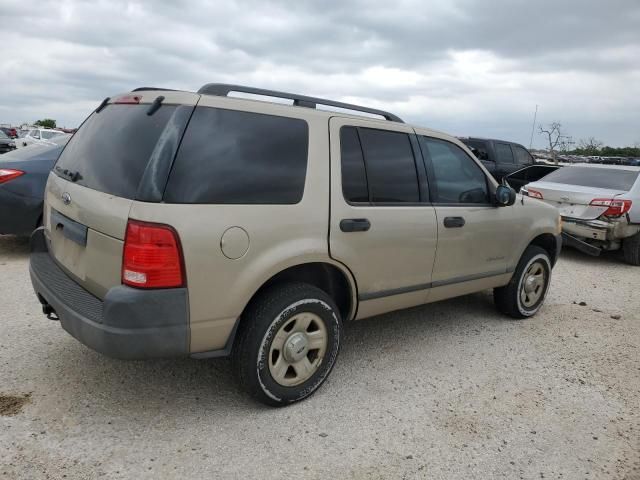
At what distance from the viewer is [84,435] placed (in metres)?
2.67

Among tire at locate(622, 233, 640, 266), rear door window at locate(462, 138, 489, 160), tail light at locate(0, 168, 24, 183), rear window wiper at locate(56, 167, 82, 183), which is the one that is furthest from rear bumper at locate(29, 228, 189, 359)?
rear door window at locate(462, 138, 489, 160)

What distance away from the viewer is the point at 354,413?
3.07m

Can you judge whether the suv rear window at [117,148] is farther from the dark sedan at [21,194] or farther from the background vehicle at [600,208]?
the background vehicle at [600,208]

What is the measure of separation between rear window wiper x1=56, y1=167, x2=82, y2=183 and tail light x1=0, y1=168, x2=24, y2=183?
2.88 metres

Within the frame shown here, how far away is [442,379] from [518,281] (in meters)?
1.62

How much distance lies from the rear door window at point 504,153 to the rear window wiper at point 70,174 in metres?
12.1

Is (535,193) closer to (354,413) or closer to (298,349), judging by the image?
(354,413)

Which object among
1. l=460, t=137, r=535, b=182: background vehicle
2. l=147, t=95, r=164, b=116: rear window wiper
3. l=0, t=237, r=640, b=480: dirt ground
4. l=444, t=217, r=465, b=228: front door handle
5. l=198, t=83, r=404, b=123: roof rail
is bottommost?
l=0, t=237, r=640, b=480: dirt ground

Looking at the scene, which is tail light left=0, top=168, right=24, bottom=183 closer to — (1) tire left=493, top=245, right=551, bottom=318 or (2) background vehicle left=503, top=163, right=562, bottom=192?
(1) tire left=493, top=245, right=551, bottom=318

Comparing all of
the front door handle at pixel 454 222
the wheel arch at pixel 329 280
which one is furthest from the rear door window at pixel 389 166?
the wheel arch at pixel 329 280

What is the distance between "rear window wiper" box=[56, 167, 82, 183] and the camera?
307 cm

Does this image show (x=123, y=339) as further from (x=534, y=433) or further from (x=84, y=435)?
(x=534, y=433)

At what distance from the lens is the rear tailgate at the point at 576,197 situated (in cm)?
752

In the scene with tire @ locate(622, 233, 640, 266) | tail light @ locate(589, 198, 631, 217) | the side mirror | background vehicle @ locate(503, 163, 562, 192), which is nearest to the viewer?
the side mirror
